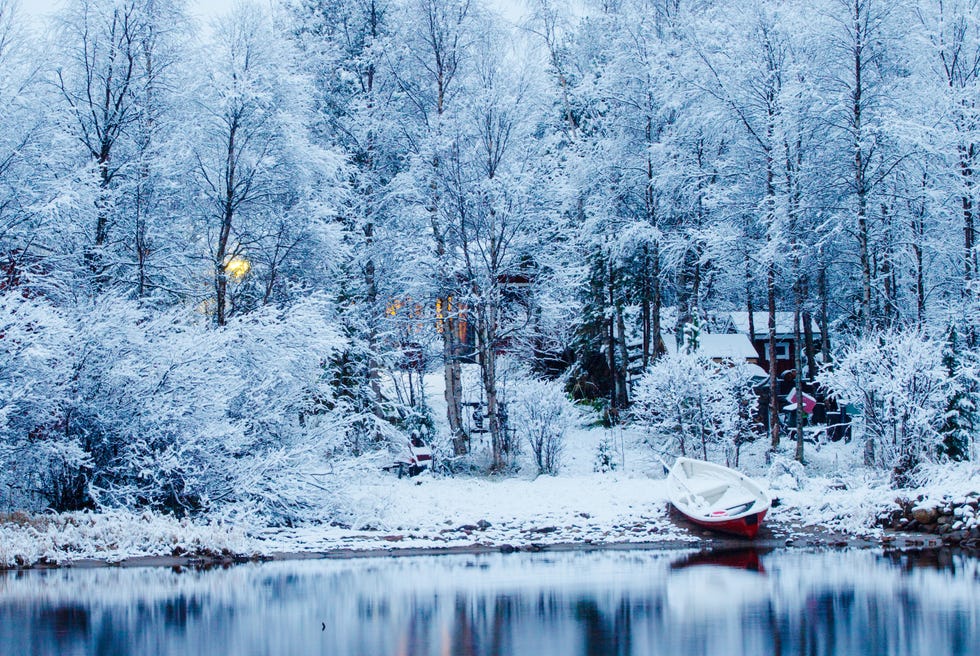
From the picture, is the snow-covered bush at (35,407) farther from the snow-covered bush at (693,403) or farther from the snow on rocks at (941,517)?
the snow on rocks at (941,517)

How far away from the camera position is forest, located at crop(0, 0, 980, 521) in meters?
21.2

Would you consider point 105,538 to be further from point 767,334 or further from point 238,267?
point 767,334

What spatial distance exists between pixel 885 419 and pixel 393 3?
18.7 meters

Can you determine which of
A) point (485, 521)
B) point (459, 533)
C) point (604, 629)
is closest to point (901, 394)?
point (485, 521)

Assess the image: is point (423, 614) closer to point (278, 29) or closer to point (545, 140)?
point (545, 140)

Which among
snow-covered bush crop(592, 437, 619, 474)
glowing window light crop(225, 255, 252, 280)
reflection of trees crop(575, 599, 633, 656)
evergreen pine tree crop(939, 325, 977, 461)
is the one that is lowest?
reflection of trees crop(575, 599, 633, 656)

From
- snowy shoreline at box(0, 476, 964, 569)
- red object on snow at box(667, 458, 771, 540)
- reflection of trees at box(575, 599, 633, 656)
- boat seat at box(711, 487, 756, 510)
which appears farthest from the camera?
boat seat at box(711, 487, 756, 510)

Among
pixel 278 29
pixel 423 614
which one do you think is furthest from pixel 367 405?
pixel 423 614

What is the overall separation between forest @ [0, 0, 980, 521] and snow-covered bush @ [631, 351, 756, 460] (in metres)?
0.10

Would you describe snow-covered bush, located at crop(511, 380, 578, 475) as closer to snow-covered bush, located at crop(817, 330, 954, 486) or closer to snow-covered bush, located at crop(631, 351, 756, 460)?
snow-covered bush, located at crop(631, 351, 756, 460)

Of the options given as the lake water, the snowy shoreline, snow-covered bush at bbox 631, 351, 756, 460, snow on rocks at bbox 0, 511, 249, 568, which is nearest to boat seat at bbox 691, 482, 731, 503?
the snowy shoreline

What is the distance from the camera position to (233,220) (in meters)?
26.9

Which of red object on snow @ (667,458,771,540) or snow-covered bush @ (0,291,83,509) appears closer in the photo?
snow-covered bush @ (0,291,83,509)

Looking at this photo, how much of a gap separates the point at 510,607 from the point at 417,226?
53.9 feet
